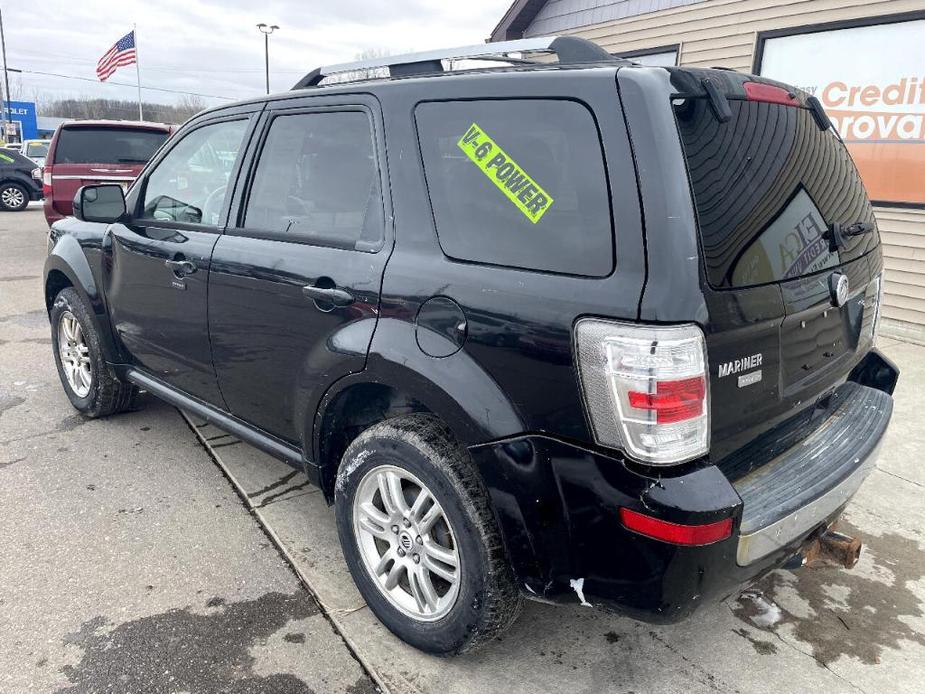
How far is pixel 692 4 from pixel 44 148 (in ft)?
86.2

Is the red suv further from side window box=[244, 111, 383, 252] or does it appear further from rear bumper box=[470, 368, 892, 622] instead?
rear bumper box=[470, 368, 892, 622]

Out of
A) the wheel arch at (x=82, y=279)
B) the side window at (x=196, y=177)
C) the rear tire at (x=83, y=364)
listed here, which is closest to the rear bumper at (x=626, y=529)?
the side window at (x=196, y=177)

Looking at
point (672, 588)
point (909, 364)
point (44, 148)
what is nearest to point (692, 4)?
point (909, 364)

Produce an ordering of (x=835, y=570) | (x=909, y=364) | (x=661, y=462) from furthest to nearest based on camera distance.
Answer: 1. (x=909, y=364)
2. (x=835, y=570)
3. (x=661, y=462)

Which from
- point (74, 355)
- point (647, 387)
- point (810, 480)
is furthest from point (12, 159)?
point (810, 480)

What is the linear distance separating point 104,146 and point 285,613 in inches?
356

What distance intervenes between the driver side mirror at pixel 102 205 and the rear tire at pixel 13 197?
55.5 ft

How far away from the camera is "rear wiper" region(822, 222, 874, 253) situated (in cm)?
228

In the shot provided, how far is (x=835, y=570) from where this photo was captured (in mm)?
2945

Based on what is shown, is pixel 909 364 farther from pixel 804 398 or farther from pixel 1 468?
pixel 1 468

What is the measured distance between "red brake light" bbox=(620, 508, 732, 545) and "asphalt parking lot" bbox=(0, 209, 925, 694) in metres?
0.14

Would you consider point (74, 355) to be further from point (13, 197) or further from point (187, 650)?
point (13, 197)

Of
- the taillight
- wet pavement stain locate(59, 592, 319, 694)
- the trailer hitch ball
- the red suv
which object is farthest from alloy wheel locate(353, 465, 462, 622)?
the red suv

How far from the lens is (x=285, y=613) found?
259 centimetres
